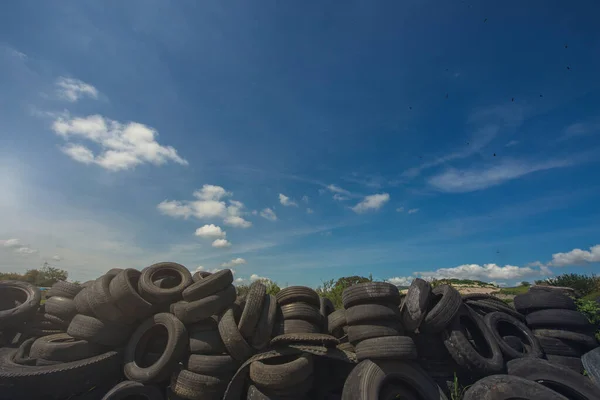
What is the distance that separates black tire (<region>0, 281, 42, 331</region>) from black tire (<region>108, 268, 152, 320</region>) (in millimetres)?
3063

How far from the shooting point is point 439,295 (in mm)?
6059

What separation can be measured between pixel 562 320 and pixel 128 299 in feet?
28.3

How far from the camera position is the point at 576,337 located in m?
6.12

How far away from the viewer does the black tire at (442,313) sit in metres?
5.49

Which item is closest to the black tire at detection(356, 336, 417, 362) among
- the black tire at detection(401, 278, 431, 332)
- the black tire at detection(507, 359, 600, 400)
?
the black tire at detection(401, 278, 431, 332)

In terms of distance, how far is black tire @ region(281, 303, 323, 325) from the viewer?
19.9 ft

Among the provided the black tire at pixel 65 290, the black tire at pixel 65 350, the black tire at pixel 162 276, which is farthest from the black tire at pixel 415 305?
the black tire at pixel 65 290

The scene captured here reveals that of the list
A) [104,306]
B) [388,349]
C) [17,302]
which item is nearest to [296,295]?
[388,349]

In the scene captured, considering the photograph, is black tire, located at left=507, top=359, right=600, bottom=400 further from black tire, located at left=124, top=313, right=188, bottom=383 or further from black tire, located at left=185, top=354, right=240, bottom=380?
black tire, located at left=124, top=313, right=188, bottom=383

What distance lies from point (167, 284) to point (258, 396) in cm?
328

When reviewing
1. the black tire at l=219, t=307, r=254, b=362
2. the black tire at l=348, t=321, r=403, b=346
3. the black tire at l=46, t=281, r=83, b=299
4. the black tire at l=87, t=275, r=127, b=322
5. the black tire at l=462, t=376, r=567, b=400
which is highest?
the black tire at l=46, t=281, r=83, b=299

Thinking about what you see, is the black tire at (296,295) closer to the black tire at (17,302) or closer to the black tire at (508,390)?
the black tire at (508,390)

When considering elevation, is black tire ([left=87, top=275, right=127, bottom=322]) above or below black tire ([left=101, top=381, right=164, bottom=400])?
above

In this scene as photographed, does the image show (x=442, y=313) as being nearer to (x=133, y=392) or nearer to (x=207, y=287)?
(x=207, y=287)
